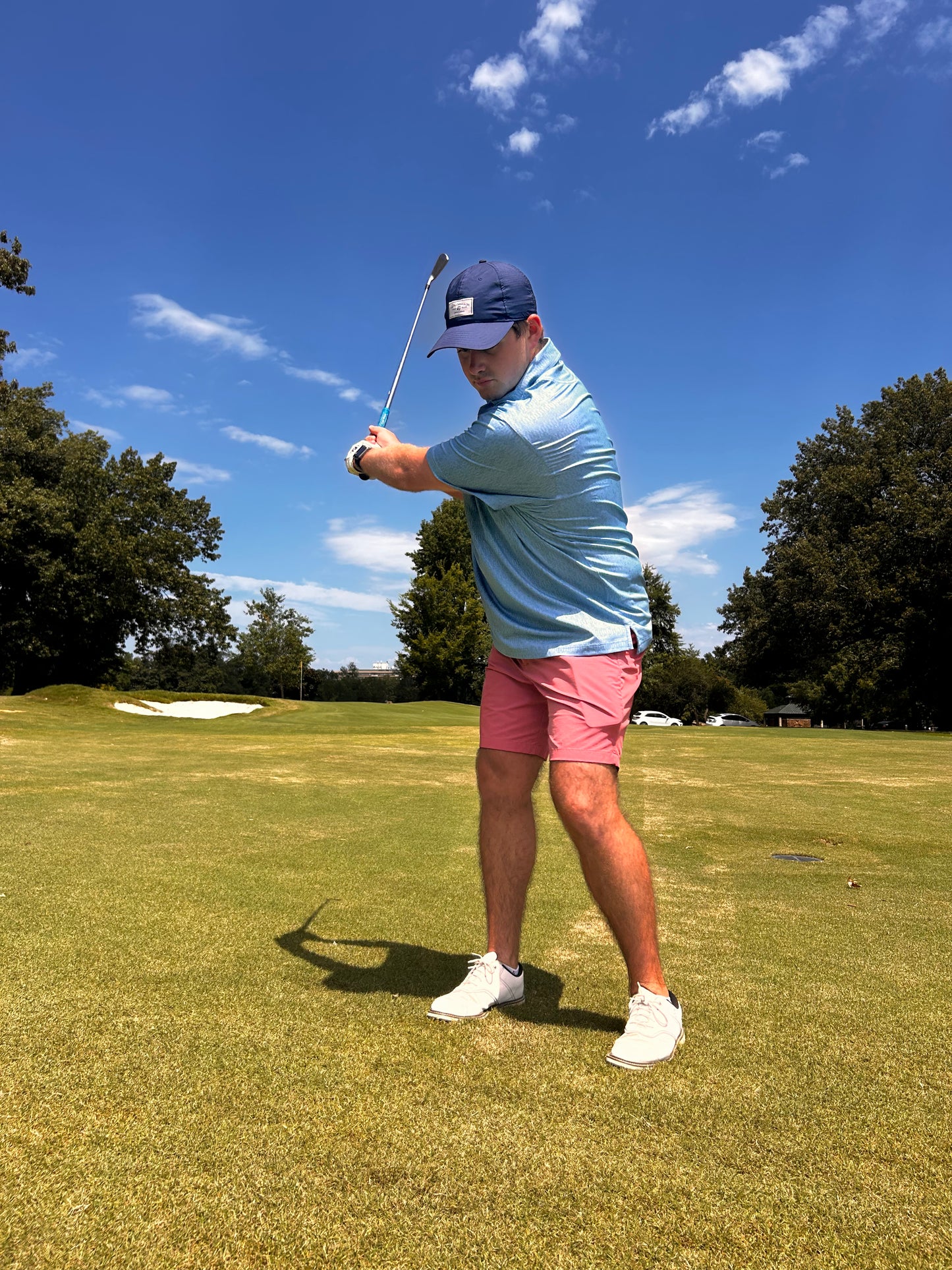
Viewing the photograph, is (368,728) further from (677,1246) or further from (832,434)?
(832,434)

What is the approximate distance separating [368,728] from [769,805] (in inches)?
655

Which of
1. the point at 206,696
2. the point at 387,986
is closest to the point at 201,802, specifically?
the point at 387,986

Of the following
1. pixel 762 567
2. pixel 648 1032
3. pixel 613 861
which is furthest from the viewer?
pixel 762 567

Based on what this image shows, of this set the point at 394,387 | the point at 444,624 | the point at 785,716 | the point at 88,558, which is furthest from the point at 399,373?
A: the point at 785,716

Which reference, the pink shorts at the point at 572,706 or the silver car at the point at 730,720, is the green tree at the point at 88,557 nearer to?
the pink shorts at the point at 572,706

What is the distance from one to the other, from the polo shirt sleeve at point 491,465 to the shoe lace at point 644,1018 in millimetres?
1407

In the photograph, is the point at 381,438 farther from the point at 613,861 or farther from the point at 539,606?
the point at 613,861

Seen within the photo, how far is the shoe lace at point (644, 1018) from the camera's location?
217cm

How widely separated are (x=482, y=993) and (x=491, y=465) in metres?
1.51

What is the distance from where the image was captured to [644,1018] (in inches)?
86.9

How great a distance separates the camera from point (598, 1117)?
1.80m

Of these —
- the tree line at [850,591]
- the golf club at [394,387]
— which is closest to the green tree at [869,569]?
the tree line at [850,591]

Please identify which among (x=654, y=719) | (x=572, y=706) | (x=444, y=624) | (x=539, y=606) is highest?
(x=444, y=624)

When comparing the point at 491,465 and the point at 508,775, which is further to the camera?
the point at 508,775
